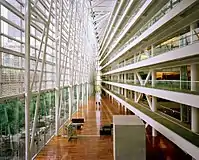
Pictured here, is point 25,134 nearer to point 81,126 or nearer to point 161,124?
point 161,124

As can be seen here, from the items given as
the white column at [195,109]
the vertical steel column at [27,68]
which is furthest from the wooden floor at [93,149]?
the white column at [195,109]

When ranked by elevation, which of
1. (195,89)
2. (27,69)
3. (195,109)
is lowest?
(195,109)

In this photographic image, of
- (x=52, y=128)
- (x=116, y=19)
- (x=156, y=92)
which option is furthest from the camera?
(x=116, y=19)

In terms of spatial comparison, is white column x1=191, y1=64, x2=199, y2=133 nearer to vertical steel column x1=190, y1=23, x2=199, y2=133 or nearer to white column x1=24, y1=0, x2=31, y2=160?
vertical steel column x1=190, y1=23, x2=199, y2=133

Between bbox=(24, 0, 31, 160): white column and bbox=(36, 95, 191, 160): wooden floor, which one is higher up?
bbox=(24, 0, 31, 160): white column

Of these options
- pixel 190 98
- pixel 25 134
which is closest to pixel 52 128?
pixel 25 134

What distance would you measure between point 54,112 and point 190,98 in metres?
14.2

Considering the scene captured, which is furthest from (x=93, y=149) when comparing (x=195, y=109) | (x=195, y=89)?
(x=195, y=89)

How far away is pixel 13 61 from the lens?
450 inches

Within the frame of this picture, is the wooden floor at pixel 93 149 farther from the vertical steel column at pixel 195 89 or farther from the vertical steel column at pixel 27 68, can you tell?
the vertical steel column at pixel 195 89

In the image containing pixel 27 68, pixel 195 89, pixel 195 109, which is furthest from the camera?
pixel 27 68

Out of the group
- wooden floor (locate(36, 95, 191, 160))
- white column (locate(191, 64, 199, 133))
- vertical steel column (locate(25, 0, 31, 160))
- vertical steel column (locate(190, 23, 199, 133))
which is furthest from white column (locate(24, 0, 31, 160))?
white column (locate(191, 64, 199, 133))

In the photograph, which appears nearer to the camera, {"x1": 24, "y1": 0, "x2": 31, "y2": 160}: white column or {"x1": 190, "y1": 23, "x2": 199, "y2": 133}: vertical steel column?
{"x1": 190, "y1": 23, "x2": 199, "y2": 133}: vertical steel column

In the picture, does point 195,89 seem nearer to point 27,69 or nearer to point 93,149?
point 27,69
